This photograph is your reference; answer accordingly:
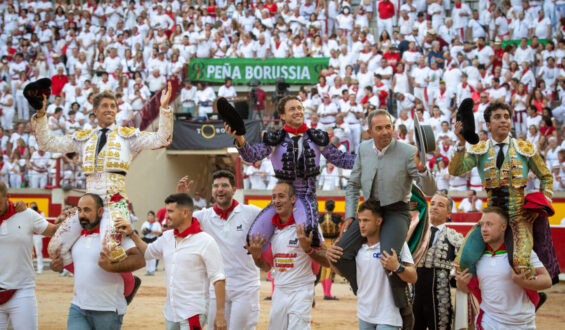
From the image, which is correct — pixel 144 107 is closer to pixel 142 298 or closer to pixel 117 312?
pixel 142 298

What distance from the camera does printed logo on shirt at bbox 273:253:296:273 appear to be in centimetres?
613

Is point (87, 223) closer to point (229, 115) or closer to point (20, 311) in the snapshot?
point (20, 311)

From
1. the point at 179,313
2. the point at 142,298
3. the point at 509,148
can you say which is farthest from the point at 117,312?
the point at 142,298

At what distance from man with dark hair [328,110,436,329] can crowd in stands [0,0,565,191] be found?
330 inches

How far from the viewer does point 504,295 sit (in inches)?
229

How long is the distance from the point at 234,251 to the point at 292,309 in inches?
34.1

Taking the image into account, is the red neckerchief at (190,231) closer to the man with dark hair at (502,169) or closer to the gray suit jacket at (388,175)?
the gray suit jacket at (388,175)

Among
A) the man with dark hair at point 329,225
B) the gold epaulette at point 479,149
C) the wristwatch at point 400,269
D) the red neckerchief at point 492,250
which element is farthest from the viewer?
the man with dark hair at point 329,225

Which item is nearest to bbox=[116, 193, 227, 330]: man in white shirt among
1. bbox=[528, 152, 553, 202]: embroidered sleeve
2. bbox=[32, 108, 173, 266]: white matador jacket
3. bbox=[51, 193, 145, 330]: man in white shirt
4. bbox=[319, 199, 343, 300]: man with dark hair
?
bbox=[51, 193, 145, 330]: man in white shirt

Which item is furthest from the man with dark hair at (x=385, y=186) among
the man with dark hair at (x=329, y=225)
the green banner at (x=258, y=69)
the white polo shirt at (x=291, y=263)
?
the green banner at (x=258, y=69)

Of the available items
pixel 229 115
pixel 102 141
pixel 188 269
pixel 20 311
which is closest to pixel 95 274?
pixel 20 311

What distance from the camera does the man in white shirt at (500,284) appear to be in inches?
228

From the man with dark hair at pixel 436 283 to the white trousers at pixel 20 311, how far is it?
3.66 metres

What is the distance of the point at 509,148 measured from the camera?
20.1ft
